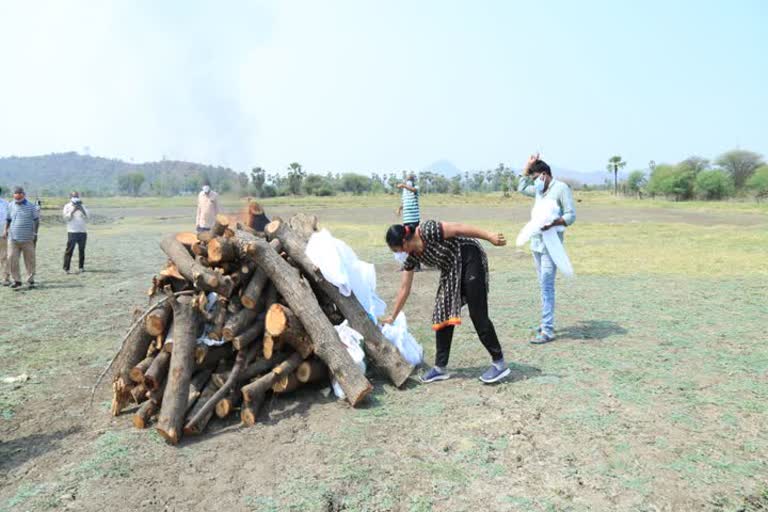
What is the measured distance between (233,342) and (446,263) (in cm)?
205

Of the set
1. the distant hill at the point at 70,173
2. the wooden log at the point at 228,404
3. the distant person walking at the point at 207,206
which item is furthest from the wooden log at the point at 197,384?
the distant hill at the point at 70,173

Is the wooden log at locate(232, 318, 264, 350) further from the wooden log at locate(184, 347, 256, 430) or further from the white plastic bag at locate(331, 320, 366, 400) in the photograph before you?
the white plastic bag at locate(331, 320, 366, 400)

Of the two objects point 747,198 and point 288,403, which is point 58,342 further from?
point 747,198

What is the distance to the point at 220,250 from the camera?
527 cm

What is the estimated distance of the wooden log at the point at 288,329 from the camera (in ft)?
16.4

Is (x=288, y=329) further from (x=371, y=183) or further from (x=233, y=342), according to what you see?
(x=371, y=183)

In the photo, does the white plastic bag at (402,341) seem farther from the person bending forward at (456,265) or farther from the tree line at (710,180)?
the tree line at (710,180)

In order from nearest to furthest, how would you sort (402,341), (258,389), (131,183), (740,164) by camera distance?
(258,389)
(402,341)
(740,164)
(131,183)

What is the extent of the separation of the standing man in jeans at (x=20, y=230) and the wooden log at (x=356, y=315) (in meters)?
7.71

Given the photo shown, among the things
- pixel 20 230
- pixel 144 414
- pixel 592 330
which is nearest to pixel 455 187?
pixel 20 230

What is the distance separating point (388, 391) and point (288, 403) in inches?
36.2

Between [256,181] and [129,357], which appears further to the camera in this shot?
[256,181]

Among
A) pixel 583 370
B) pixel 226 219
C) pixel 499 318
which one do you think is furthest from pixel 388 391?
pixel 499 318


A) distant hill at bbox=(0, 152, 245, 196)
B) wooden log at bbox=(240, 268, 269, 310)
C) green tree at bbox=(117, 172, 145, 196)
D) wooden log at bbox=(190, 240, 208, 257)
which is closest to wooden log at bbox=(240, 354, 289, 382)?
wooden log at bbox=(240, 268, 269, 310)
